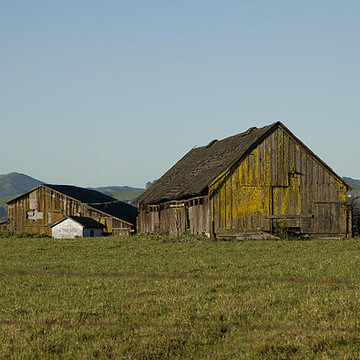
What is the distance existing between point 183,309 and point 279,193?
1092 inches

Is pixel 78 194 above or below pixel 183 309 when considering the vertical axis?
above

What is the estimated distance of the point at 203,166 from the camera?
4481cm

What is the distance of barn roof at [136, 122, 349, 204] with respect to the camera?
39438mm

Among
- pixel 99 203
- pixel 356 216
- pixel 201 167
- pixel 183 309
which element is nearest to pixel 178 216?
pixel 201 167

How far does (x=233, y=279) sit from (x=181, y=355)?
8.71 metres

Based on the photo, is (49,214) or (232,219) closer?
(232,219)

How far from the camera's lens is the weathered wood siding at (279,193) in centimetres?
3872

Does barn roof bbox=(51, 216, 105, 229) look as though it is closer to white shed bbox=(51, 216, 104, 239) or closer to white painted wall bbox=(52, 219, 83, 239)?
white shed bbox=(51, 216, 104, 239)

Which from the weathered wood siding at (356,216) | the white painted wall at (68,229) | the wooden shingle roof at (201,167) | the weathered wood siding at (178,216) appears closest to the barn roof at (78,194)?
the white painted wall at (68,229)

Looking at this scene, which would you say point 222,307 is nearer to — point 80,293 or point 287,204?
point 80,293

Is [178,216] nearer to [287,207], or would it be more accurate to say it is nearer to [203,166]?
[203,166]

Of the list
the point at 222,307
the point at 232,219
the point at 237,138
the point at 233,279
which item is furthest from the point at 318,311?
the point at 237,138

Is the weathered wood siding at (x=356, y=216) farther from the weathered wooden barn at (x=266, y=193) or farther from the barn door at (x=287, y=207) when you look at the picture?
the barn door at (x=287, y=207)

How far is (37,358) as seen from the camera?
31.1 feet
